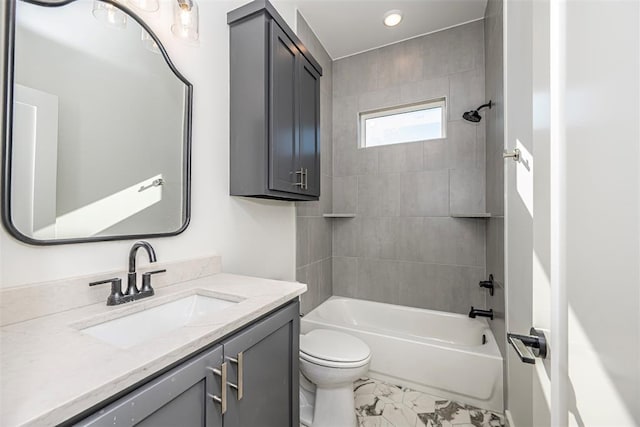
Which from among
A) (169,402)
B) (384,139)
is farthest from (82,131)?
(384,139)

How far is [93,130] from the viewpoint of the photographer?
0.98 m

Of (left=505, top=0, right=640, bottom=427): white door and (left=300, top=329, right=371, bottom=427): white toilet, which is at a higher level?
Answer: (left=505, top=0, right=640, bottom=427): white door

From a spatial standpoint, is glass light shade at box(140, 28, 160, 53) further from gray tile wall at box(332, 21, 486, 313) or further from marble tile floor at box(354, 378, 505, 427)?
marble tile floor at box(354, 378, 505, 427)

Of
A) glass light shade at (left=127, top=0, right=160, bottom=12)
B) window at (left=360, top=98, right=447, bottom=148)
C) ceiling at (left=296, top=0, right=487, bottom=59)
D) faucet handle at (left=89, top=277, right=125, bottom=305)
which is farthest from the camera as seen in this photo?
window at (left=360, top=98, right=447, bottom=148)

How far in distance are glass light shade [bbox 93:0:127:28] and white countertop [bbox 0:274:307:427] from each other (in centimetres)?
107

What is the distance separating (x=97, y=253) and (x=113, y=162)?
0.35m

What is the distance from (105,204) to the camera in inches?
39.4

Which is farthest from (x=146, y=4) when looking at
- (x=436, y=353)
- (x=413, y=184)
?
(x=436, y=353)

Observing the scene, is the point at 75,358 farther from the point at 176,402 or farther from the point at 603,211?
the point at 603,211

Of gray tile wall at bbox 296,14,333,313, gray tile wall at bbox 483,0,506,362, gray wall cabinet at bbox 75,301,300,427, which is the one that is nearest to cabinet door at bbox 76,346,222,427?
gray wall cabinet at bbox 75,301,300,427

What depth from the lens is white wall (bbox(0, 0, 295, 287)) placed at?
97cm

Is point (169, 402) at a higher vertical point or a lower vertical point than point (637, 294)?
lower

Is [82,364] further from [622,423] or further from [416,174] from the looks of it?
[416,174]

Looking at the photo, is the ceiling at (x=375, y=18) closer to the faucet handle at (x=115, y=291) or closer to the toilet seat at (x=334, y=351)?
the faucet handle at (x=115, y=291)
